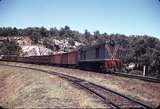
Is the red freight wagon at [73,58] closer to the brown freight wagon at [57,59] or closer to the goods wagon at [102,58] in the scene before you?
the goods wagon at [102,58]

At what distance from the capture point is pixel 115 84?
66.7 ft

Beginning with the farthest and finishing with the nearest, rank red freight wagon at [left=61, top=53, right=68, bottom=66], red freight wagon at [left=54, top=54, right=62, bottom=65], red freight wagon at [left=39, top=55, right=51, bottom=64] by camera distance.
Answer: red freight wagon at [left=39, top=55, right=51, bottom=64], red freight wagon at [left=54, top=54, right=62, bottom=65], red freight wagon at [left=61, top=53, right=68, bottom=66]

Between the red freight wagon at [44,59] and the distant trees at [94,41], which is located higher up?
the distant trees at [94,41]

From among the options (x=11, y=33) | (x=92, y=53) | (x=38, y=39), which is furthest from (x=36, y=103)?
(x=11, y=33)

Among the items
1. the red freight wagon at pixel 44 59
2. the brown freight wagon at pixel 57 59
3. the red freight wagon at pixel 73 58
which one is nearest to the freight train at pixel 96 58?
the red freight wagon at pixel 73 58

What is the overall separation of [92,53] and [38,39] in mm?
116832

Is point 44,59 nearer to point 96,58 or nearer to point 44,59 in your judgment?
point 44,59

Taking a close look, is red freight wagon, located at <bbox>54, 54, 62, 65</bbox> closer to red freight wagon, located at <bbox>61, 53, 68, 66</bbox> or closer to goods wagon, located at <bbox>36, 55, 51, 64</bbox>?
red freight wagon, located at <bbox>61, 53, 68, 66</bbox>

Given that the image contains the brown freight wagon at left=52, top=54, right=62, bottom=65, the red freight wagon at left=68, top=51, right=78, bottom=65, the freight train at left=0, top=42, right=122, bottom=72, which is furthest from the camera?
the brown freight wagon at left=52, top=54, right=62, bottom=65

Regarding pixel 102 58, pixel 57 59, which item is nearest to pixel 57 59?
pixel 57 59

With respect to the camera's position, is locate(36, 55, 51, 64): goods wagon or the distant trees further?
the distant trees

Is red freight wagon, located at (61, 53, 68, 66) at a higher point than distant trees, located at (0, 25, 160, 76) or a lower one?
lower

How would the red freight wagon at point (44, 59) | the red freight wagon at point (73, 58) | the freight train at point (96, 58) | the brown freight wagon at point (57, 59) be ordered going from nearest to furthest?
the freight train at point (96, 58)
the red freight wagon at point (73, 58)
the brown freight wagon at point (57, 59)
the red freight wagon at point (44, 59)

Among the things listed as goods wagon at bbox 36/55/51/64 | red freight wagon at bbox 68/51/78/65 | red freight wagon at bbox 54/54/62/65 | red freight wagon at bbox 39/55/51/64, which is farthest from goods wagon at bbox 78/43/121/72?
red freight wagon at bbox 39/55/51/64
